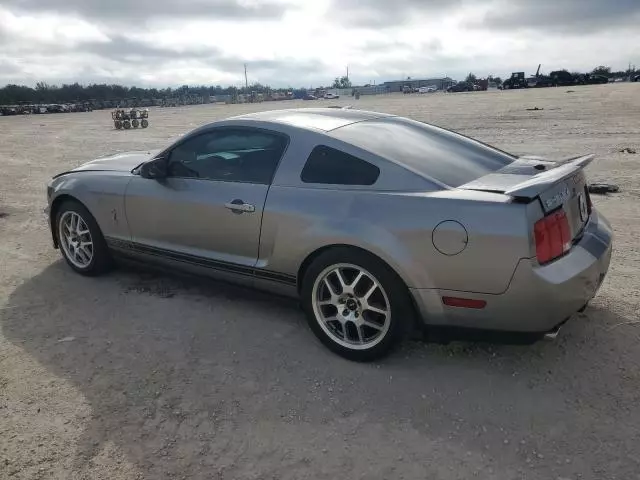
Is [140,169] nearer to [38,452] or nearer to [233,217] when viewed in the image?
[233,217]

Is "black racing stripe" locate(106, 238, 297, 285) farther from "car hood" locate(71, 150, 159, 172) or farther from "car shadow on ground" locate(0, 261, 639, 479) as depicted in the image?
"car hood" locate(71, 150, 159, 172)

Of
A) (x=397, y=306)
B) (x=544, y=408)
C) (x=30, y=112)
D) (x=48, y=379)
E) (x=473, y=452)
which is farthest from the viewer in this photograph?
(x=30, y=112)

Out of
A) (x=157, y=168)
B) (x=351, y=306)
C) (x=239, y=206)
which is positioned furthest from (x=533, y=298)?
(x=157, y=168)

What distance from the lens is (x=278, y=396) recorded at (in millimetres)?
2982

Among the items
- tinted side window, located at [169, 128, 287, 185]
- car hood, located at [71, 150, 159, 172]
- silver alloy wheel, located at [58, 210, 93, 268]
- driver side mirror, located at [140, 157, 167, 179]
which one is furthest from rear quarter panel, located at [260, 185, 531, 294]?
silver alloy wheel, located at [58, 210, 93, 268]

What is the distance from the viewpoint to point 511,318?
9.21 ft

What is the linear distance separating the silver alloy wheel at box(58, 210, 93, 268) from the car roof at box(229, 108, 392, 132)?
1887 mm

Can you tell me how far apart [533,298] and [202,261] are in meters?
2.33

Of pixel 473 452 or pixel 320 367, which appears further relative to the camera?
pixel 320 367

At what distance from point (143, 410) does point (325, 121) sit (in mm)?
2227

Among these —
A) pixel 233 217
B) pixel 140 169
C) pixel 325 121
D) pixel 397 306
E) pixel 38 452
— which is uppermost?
pixel 325 121

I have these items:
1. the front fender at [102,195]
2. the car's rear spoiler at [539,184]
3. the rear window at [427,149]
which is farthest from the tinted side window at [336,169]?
the front fender at [102,195]

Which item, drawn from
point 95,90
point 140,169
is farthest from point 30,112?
point 140,169

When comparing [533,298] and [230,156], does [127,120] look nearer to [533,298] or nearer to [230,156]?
[230,156]
